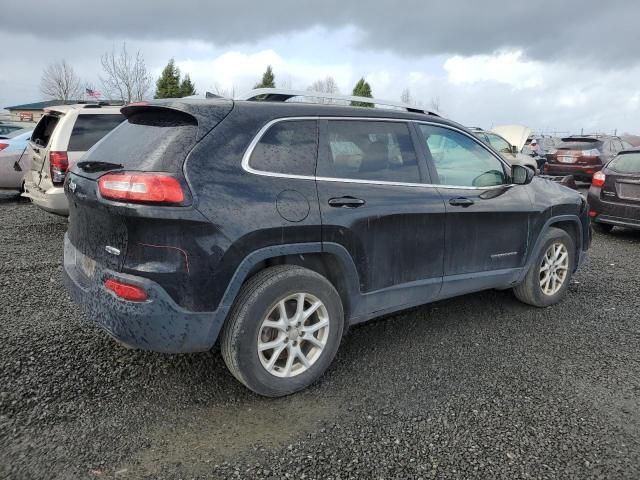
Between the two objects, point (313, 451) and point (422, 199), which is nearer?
point (313, 451)

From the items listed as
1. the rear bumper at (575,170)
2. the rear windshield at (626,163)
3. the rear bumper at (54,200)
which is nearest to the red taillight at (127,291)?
the rear bumper at (54,200)

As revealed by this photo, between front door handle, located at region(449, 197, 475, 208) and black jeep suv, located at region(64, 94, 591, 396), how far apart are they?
21 mm

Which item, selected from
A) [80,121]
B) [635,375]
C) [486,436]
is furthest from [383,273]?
[80,121]

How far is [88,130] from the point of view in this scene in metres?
7.00

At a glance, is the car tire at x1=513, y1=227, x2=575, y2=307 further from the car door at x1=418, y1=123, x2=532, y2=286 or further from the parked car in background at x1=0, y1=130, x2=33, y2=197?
the parked car in background at x1=0, y1=130, x2=33, y2=197

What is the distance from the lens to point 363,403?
9.78ft

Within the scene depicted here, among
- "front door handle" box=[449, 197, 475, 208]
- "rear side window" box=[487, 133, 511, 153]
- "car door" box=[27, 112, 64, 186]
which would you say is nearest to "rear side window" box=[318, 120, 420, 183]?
"front door handle" box=[449, 197, 475, 208]

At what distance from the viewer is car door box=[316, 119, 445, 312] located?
3088mm

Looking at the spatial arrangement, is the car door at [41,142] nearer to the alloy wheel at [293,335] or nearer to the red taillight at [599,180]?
the alloy wheel at [293,335]

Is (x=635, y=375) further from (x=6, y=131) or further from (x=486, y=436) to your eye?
(x=6, y=131)

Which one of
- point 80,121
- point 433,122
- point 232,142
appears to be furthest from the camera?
point 80,121

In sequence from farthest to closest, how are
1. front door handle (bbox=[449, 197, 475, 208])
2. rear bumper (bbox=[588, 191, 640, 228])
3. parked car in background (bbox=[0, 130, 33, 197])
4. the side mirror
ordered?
parked car in background (bbox=[0, 130, 33, 197])
rear bumper (bbox=[588, 191, 640, 228])
the side mirror
front door handle (bbox=[449, 197, 475, 208])

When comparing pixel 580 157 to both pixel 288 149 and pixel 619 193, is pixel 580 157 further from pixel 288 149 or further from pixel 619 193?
pixel 288 149

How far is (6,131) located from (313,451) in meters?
16.9
